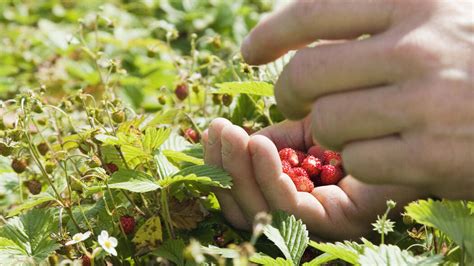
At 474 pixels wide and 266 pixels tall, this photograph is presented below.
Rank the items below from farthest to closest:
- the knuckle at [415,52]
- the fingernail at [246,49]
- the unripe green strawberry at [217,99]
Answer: the unripe green strawberry at [217,99]
the fingernail at [246,49]
the knuckle at [415,52]

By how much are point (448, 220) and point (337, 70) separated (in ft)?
0.90

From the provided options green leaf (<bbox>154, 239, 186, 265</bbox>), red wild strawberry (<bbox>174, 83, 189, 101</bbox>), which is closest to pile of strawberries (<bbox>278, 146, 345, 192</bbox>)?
green leaf (<bbox>154, 239, 186, 265</bbox>)

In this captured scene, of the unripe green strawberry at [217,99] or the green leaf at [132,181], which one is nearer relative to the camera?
the green leaf at [132,181]

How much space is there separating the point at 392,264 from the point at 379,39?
27cm

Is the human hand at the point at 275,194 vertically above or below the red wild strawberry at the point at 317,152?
above

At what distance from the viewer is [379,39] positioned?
3.10 feet

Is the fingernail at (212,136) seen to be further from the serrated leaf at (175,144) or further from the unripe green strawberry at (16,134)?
the unripe green strawberry at (16,134)

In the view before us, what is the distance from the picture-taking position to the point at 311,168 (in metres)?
1.43

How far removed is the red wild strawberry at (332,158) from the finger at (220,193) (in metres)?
0.20

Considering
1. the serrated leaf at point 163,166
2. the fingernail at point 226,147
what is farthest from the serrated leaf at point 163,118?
the fingernail at point 226,147

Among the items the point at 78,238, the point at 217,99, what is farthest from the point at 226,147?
the point at 217,99

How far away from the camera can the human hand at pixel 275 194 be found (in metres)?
1.26

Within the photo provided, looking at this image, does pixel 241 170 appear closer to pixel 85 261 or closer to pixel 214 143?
pixel 214 143

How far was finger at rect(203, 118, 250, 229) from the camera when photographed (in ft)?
4.35
